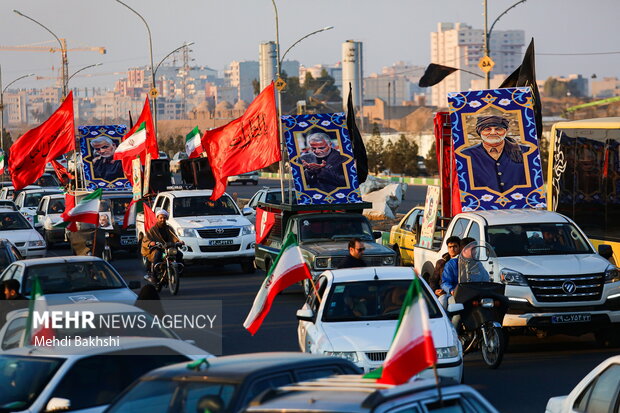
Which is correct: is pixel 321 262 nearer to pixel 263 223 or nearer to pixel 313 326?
pixel 263 223

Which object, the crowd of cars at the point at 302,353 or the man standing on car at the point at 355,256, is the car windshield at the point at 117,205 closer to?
the crowd of cars at the point at 302,353

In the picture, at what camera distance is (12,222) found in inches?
1182

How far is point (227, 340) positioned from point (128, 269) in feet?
40.4

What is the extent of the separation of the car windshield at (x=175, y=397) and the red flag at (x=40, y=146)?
27233mm

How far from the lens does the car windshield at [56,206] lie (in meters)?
36.4

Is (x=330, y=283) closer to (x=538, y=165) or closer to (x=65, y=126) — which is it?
(x=538, y=165)

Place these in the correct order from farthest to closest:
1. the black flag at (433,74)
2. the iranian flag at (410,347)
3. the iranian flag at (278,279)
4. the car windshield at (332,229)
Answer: the black flag at (433,74)
the car windshield at (332,229)
the iranian flag at (278,279)
the iranian flag at (410,347)

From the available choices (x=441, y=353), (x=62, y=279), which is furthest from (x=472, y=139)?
(x=441, y=353)

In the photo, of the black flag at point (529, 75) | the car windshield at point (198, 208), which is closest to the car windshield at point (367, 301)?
the black flag at point (529, 75)

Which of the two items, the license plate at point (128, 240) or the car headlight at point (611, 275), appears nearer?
the car headlight at point (611, 275)

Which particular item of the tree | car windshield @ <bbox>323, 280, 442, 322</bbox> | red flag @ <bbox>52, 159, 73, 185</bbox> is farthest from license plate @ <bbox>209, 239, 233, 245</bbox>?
the tree

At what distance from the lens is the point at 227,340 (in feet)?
54.1

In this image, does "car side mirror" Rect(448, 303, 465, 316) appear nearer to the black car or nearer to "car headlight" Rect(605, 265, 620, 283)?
"car headlight" Rect(605, 265, 620, 283)

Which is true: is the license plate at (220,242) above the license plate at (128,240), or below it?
above
